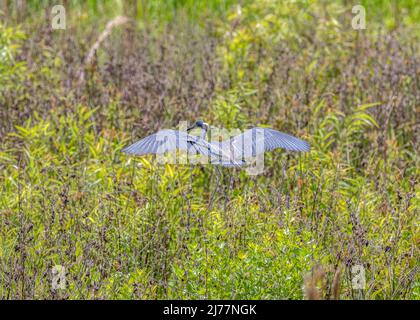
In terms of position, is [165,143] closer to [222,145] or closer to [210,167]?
[222,145]

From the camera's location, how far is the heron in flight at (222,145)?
423 cm

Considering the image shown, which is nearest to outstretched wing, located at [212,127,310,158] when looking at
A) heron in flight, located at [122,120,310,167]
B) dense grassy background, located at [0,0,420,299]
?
heron in flight, located at [122,120,310,167]

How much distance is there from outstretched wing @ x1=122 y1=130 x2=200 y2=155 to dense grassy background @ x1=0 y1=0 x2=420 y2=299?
41cm

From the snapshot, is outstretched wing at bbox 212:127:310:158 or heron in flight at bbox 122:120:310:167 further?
outstretched wing at bbox 212:127:310:158

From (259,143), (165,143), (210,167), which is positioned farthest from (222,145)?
(210,167)

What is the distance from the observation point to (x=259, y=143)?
4.54 metres

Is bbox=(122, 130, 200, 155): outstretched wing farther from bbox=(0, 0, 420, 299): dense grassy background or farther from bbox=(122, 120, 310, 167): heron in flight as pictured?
bbox=(0, 0, 420, 299): dense grassy background

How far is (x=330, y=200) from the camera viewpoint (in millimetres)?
5035

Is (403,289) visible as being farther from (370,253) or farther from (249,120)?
(249,120)

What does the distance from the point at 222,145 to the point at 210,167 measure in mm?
1156

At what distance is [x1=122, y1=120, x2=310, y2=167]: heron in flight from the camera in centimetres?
423

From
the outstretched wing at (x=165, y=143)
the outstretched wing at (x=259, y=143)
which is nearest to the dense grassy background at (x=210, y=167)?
the outstretched wing at (x=259, y=143)

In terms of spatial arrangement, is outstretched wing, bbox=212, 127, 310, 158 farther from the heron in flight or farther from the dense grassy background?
the dense grassy background

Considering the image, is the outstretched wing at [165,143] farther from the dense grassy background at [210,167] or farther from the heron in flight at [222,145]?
the dense grassy background at [210,167]
